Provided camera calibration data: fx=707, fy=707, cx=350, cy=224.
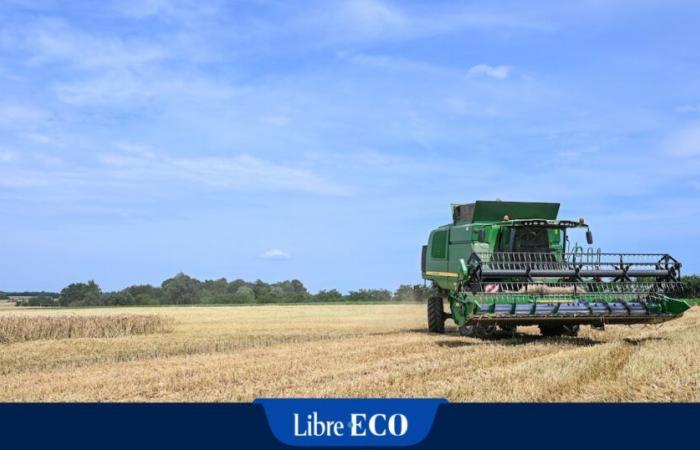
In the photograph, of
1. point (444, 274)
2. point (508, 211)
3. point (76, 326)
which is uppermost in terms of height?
point (508, 211)

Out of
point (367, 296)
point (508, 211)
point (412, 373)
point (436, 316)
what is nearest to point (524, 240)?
point (508, 211)

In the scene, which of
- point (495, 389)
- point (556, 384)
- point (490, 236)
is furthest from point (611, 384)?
point (490, 236)

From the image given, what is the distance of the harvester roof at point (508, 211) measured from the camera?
1462cm

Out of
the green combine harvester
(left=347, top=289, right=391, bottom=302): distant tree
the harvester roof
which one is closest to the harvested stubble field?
the green combine harvester

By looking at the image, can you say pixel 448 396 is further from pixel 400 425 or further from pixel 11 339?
pixel 11 339

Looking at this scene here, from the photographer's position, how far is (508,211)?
1467cm

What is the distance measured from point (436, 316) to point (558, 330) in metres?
2.54

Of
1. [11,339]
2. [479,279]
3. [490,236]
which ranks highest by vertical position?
[490,236]

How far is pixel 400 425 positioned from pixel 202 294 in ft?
191

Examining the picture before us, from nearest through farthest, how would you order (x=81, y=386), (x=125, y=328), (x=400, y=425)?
(x=400, y=425) < (x=81, y=386) < (x=125, y=328)

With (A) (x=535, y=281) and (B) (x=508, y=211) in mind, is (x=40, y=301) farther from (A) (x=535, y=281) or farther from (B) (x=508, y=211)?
(A) (x=535, y=281)

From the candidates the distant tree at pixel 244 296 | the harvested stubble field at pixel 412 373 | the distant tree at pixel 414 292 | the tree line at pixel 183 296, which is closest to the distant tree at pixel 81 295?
the tree line at pixel 183 296

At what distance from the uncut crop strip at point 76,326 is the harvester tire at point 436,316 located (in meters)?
11.7

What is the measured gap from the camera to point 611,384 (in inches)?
277
